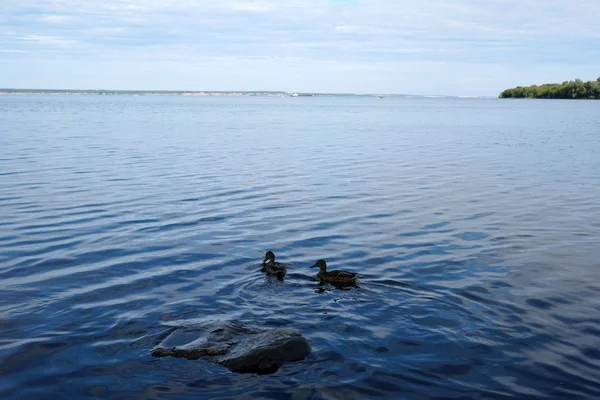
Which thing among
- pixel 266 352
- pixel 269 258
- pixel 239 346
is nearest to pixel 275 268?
pixel 269 258

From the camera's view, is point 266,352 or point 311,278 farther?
point 311,278

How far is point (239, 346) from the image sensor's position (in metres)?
9.95

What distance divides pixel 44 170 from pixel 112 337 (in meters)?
22.0

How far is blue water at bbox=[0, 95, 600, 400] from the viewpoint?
930cm

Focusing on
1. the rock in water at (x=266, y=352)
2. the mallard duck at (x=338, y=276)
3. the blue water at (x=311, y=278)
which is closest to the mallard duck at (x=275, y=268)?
the blue water at (x=311, y=278)

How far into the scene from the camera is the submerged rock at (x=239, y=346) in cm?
958

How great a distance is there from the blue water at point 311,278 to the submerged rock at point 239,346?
195 millimetres

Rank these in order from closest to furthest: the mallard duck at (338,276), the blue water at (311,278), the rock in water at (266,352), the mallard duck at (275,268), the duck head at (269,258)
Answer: the blue water at (311,278) < the rock in water at (266,352) < the mallard duck at (338,276) < the mallard duck at (275,268) < the duck head at (269,258)

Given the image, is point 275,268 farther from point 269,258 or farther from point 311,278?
point 311,278

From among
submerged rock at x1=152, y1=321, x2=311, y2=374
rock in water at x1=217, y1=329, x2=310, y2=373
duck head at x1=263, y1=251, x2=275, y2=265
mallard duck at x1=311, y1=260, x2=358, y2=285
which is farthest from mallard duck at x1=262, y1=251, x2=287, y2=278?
rock in water at x1=217, y1=329, x2=310, y2=373

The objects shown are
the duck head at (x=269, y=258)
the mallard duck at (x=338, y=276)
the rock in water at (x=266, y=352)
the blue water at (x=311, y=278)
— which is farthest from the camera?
the duck head at (x=269, y=258)

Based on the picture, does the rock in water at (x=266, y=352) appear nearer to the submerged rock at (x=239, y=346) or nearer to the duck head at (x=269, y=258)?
the submerged rock at (x=239, y=346)

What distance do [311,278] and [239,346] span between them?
4.21 metres

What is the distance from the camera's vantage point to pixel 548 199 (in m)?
23.4
